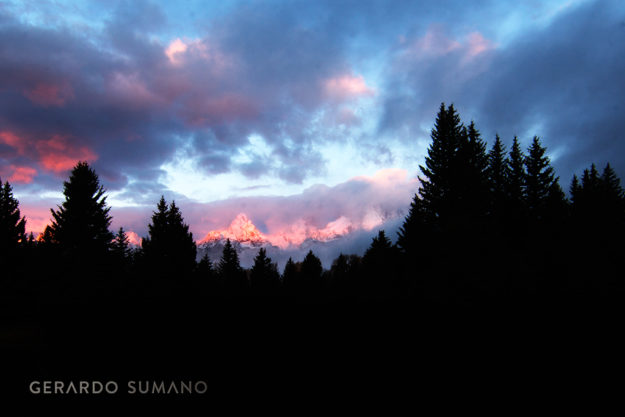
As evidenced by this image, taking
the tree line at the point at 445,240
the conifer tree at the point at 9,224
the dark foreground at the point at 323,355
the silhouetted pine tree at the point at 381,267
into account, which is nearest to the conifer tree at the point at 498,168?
the tree line at the point at 445,240

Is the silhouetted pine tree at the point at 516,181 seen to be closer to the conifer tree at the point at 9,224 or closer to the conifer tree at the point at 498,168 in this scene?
the conifer tree at the point at 498,168

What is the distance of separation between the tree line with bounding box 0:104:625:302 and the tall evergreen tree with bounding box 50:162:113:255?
7cm

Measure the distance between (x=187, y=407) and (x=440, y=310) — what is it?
381 centimetres

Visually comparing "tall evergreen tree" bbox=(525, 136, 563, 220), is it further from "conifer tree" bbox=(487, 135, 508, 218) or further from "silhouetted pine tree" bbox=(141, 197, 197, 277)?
"silhouetted pine tree" bbox=(141, 197, 197, 277)

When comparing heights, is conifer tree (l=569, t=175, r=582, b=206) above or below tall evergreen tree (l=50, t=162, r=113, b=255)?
above

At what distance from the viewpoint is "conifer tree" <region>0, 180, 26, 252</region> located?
21.0 m

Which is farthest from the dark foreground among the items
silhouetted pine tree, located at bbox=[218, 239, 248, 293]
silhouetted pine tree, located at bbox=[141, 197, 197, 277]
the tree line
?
silhouetted pine tree, located at bbox=[218, 239, 248, 293]

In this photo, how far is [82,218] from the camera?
22.0 metres

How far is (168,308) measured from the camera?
4.25 m

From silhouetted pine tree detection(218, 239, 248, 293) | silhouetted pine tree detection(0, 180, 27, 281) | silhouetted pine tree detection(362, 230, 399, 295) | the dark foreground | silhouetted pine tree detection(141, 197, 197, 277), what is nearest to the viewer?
the dark foreground

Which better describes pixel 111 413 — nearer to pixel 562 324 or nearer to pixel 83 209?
pixel 562 324

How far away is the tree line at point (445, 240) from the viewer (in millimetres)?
20438

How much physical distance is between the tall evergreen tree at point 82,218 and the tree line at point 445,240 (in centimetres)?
7

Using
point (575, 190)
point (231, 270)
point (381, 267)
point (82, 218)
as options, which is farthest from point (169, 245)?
point (575, 190)
